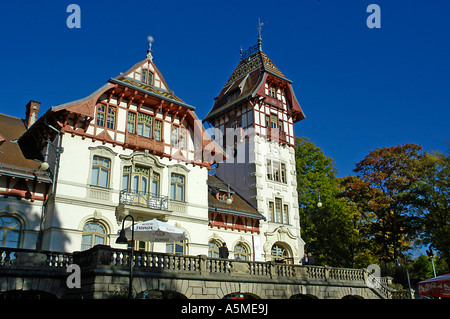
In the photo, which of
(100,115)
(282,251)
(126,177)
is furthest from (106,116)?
(282,251)

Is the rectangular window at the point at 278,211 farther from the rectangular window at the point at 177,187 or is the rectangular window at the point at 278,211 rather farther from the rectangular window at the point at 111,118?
the rectangular window at the point at 111,118

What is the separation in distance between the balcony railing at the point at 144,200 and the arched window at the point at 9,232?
486 centimetres

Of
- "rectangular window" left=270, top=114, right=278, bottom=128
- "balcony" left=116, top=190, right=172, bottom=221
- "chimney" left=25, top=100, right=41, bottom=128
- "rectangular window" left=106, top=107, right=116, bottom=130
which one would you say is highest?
"rectangular window" left=270, top=114, right=278, bottom=128

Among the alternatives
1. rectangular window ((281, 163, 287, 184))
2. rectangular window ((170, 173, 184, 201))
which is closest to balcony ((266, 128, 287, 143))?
rectangular window ((281, 163, 287, 184))

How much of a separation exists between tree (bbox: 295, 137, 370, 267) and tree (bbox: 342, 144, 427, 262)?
1.30 m

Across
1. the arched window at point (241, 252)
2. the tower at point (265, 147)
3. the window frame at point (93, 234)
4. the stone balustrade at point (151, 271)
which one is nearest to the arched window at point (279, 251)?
the tower at point (265, 147)

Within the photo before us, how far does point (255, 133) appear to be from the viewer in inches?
1256

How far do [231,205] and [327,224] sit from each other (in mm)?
11341

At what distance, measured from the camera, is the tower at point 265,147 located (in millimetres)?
30203

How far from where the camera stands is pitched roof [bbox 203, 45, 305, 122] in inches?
1329

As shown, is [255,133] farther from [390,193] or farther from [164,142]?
[390,193]

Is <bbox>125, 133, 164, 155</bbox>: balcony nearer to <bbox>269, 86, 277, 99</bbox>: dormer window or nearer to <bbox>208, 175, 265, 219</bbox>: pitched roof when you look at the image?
<bbox>208, 175, 265, 219</bbox>: pitched roof
